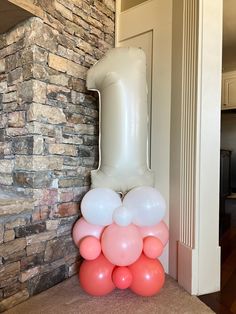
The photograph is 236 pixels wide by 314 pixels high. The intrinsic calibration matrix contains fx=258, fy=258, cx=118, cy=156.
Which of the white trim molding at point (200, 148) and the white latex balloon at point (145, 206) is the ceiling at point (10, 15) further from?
the white latex balloon at point (145, 206)

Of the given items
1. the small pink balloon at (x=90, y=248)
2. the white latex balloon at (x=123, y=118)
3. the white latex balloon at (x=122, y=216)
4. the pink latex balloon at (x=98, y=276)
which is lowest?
the pink latex balloon at (x=98, y=276)

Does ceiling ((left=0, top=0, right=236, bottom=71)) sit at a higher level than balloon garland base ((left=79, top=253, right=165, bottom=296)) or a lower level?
higher

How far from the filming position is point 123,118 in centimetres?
154

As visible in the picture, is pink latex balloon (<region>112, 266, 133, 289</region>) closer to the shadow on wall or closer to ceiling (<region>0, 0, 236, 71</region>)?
ceiling (<region>0, 0, 236, 71</region>)

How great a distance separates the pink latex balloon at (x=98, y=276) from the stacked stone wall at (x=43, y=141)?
1.13 ft

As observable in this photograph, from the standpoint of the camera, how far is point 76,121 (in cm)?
181

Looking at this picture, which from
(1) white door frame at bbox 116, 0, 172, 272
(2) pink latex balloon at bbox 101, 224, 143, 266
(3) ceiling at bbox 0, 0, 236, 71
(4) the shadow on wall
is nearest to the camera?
(2) pink latex balloon at bbox 101, 224, 143, 266

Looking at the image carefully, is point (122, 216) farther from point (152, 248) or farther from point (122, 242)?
point (152, 248)

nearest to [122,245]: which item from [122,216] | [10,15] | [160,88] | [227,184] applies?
[122,216]

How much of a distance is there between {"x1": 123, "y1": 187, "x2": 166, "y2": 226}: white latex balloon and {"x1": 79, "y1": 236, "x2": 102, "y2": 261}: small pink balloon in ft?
0.81

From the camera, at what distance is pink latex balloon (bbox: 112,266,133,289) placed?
1.37 metres

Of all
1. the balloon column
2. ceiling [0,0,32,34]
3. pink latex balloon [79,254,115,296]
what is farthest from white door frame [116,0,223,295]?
ceiling [0,0,32,34]

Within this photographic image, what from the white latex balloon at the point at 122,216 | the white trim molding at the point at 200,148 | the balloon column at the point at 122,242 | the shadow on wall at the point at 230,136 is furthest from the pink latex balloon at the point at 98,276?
the shadow on wall at the point at 230,136

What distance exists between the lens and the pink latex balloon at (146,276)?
4.52ft
